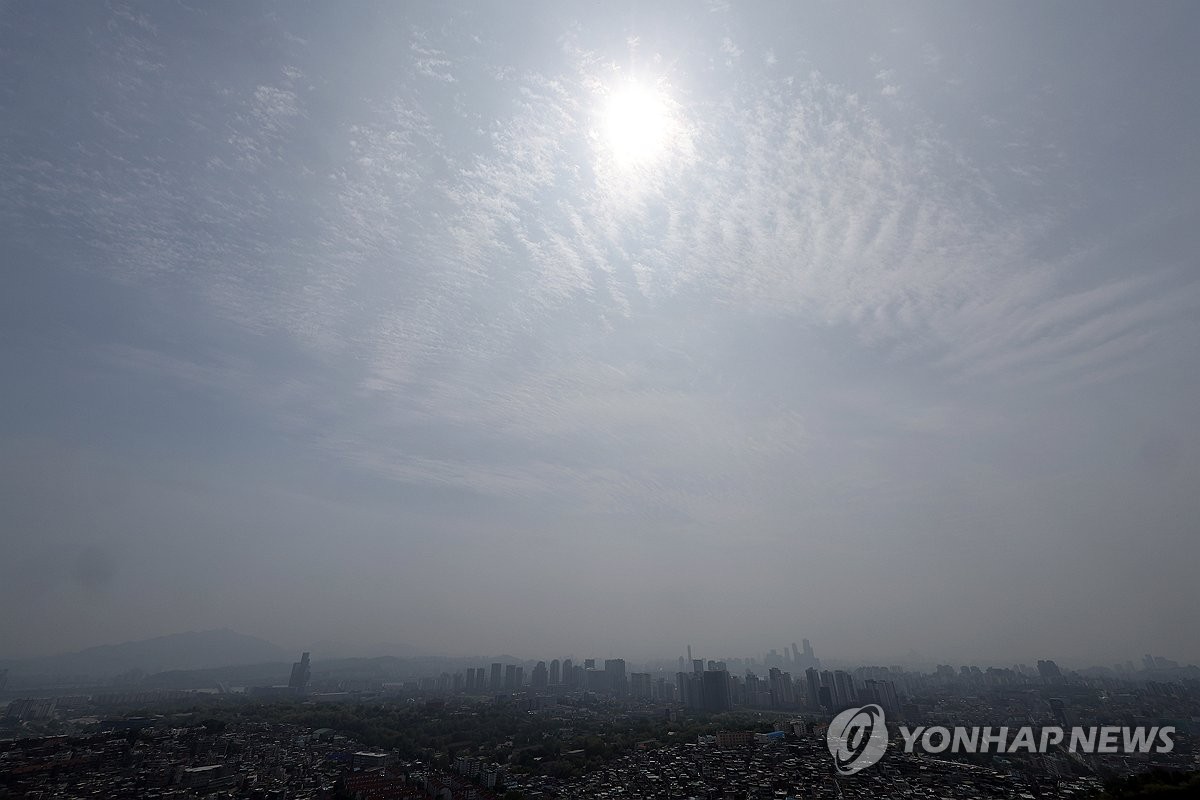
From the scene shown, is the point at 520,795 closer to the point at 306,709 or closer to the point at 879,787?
the point at 879,787

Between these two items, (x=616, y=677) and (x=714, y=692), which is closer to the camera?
(x=714, y=692)

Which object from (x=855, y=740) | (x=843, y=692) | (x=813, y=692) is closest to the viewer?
(x=855, y=740)

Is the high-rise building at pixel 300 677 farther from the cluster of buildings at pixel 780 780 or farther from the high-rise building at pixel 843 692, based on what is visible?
the high-rise building at pixel 843 692

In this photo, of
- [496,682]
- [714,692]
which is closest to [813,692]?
[714,692]

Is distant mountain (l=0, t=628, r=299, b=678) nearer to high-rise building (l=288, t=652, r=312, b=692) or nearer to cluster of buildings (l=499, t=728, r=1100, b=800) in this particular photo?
high-rise building (l=288, t=652, r=312, b=692)

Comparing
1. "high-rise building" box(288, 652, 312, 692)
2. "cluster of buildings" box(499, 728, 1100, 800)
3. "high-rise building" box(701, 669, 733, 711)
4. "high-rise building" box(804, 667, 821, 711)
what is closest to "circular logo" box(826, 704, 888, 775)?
"cluster of buildings" box(499, 728, 1100, 800)

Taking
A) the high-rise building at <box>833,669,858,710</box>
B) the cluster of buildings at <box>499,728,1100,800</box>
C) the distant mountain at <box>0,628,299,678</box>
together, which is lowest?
the distant mountain at <box>0,628,299,678</box>

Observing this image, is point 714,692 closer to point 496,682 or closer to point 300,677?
point 496,682
